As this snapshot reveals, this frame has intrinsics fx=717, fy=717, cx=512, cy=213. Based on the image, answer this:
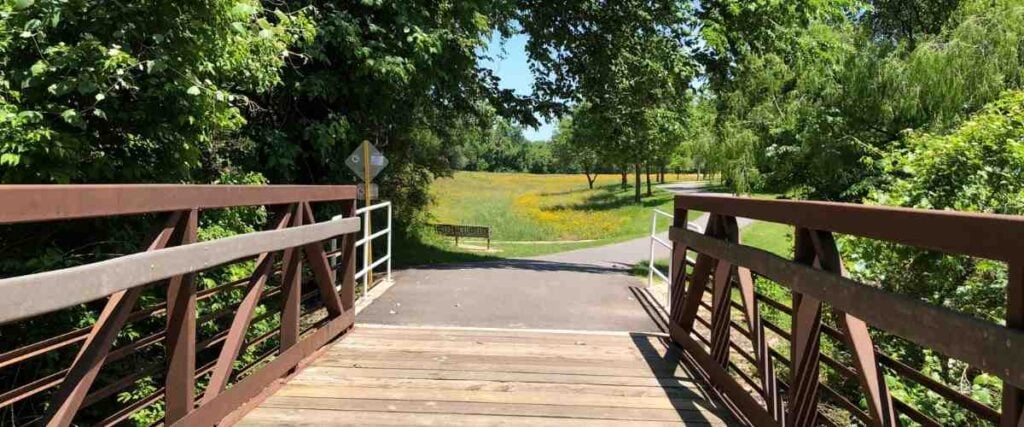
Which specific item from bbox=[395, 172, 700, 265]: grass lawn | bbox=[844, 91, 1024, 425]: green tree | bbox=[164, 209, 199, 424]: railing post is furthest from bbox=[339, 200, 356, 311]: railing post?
bbox=[395, 172, 700, 265]: grass lawn

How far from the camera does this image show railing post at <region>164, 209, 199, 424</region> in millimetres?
2980

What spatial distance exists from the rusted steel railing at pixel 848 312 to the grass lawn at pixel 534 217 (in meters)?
10.8

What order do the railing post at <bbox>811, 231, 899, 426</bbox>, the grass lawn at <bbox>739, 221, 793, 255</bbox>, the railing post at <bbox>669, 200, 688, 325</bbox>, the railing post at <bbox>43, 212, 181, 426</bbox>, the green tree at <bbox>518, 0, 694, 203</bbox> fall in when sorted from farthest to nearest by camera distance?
the grass lawn at <bbox>739, 221, 793, 255</bbox>, the green tree at <bbox>518, 0, 694, 203</bbox>, the railing post at <bbox>669, 200, 688, 325</bbox>, the railing post at <bbox>811, 231, 899, 426</bbox>, the railing post at <bbox>43, 212, 181, 426</bbox>

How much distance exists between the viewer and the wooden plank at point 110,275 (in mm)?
1960

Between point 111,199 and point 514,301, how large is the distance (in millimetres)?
6049

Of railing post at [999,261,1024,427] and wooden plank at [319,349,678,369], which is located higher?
railing post at [999,261,1024,427]

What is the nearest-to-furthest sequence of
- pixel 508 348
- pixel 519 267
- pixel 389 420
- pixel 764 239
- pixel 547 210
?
pixel 389 420
pixel 508 348
pixel 519 267
pixel 764 239
pixel 547 210

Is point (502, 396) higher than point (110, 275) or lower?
lower

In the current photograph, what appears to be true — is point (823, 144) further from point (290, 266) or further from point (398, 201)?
point (290, 266)

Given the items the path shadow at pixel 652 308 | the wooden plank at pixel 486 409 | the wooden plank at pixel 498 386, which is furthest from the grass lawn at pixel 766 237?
the wooden plank at pixel 486 409

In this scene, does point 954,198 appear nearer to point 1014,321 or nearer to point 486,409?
point 486,409

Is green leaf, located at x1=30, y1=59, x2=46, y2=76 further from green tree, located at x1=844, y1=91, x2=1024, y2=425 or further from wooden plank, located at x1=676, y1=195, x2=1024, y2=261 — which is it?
green tree, located at x1=844, y1=91, x2=1024, y2=425

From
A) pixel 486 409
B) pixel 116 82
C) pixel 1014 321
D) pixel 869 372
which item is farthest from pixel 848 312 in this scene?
pixel 116 82

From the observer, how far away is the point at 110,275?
2.37m
